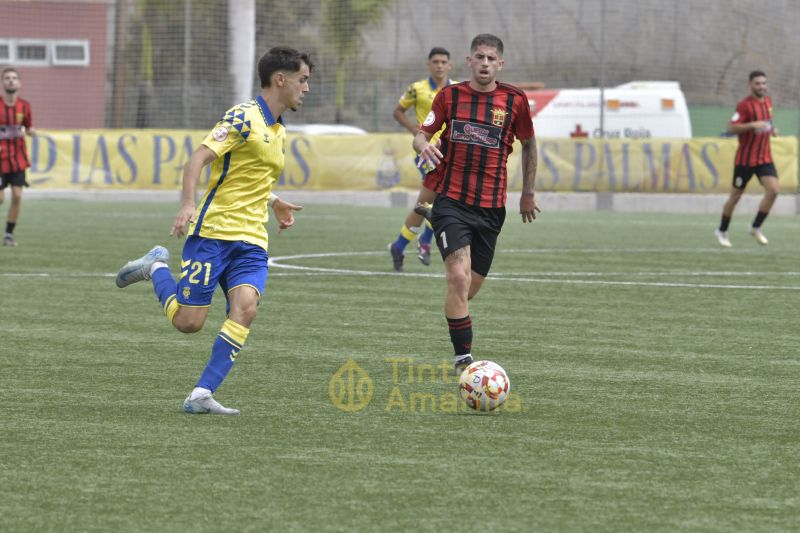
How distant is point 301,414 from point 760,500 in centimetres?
242

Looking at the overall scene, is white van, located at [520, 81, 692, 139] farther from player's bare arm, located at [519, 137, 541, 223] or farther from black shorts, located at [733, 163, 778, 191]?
player's bare arm, located at [519, 137, 541, 223]

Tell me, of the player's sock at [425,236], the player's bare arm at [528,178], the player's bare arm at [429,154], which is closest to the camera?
the player's bare arm at [429,154]

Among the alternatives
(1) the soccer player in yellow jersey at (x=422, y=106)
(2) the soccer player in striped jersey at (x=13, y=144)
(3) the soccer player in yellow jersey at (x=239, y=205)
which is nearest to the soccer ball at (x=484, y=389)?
(3) the soccer player in yellow jersey at (x=239, y=205)

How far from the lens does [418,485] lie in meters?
5.31

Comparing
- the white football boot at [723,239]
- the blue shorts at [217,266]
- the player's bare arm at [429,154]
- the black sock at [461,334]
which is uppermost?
the player's bare arm at [429,154]

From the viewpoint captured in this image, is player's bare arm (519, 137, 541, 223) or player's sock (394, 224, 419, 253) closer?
player's bare arm (519, 137, 541, 223)

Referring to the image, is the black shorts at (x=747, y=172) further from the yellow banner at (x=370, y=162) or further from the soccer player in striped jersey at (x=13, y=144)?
the yellow banner at (x=370, y=162)

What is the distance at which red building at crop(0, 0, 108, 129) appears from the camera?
4247 centimetres

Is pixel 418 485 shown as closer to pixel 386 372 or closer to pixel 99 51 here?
pixel 386 372

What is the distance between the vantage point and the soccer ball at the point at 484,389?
22.8 ft

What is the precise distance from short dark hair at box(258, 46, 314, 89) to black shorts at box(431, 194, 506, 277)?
4.91 feet

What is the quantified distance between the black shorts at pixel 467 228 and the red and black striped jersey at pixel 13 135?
11045 mm

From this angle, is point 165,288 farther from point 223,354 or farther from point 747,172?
point 747,172

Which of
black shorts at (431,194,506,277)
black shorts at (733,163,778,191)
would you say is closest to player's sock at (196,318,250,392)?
black shorts at (431,194,506,277)
